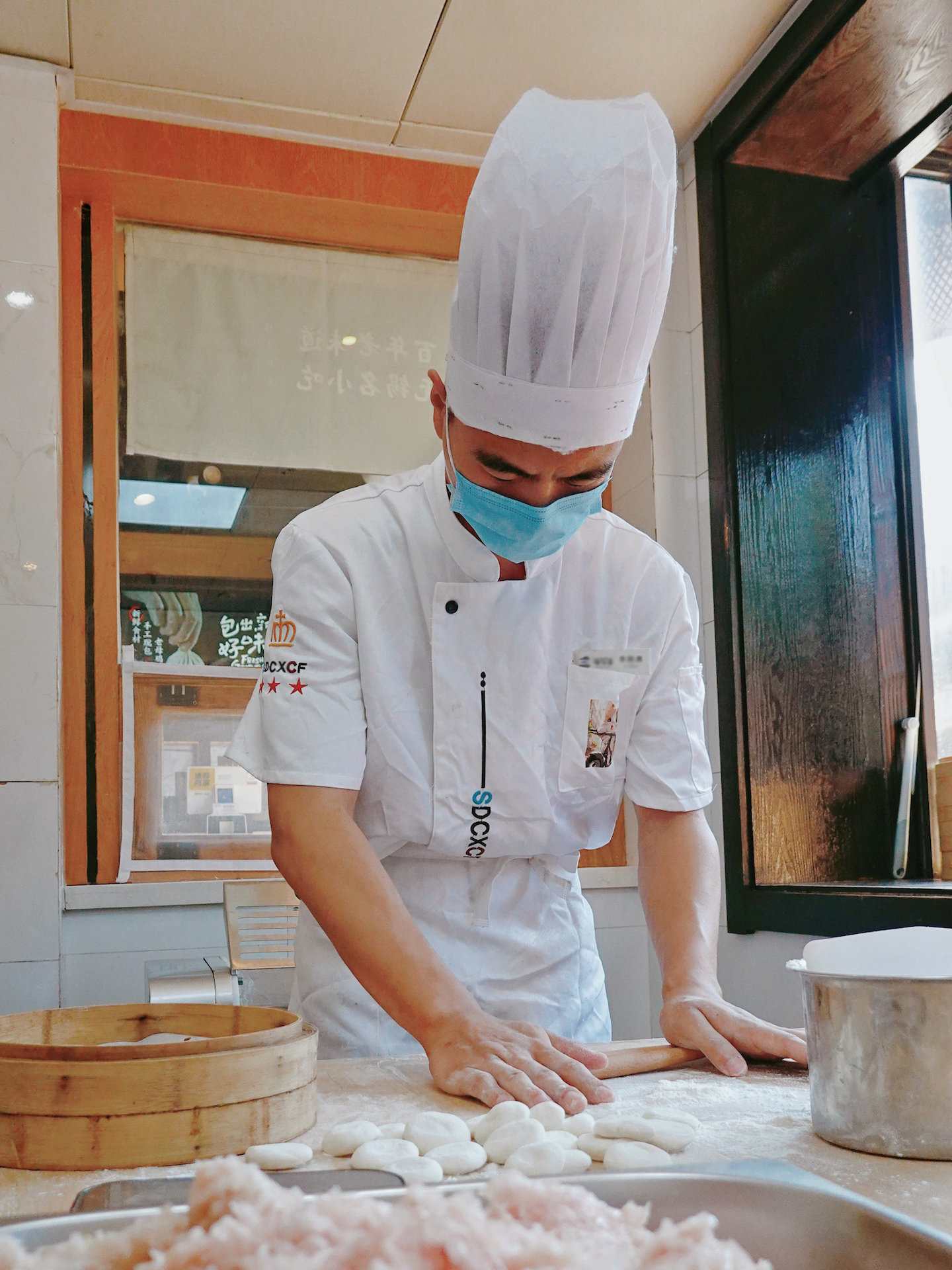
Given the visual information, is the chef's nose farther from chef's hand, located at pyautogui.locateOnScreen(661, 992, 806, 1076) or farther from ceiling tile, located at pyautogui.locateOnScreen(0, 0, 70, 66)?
ceiling tile, located at pyautogui.locateOnScreen(0, 0, 70, 66)

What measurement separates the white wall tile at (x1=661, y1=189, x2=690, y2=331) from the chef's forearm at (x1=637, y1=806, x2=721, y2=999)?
1.73 meters

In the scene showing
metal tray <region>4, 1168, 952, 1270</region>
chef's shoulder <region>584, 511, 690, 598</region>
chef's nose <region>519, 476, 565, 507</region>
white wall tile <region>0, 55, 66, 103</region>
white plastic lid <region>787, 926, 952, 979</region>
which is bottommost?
metal tray <region>4, 1168, 952, 1270</region>

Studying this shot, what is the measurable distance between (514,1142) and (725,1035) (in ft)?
1.35

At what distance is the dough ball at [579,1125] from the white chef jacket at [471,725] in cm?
48

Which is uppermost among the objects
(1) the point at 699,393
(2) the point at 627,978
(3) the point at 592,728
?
(1) the point at 699,393

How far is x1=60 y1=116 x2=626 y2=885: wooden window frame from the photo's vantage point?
8.53 feet

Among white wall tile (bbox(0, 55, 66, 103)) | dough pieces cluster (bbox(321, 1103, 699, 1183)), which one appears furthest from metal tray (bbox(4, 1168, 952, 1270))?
white wall tile (bbox(0, 55, 66, 103))

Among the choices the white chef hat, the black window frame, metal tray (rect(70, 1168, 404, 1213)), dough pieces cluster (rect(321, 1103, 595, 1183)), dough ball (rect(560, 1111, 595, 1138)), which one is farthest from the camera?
the black window frame

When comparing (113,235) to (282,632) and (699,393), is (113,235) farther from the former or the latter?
(282,632)

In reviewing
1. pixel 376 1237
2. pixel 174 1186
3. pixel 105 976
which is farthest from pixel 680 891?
pixel 105 976

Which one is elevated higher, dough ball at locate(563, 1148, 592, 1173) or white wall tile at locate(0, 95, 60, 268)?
white wall tile at locate(0, 95, 60, 268)

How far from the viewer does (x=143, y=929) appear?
2.52 metres

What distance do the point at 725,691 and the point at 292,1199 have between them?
233cm

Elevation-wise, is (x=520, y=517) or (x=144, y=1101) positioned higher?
(x=520, y=517)
